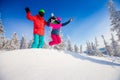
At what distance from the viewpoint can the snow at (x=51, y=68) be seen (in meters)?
3.21

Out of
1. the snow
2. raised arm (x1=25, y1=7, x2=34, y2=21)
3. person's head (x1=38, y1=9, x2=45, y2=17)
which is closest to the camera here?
the snow

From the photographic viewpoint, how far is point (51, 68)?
361cm

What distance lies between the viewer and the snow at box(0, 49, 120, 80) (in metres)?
3.21

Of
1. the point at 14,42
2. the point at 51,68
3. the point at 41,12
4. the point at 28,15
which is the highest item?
the point at 14,42

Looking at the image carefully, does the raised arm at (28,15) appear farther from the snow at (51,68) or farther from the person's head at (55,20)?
the snow at (51,68)

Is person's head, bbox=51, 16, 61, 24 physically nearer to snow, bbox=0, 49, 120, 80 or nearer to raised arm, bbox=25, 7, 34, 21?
raised arm, bbox=25, 7, 34, 21

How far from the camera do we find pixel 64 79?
313cm

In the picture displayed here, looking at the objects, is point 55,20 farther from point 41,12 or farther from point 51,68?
point 51,68

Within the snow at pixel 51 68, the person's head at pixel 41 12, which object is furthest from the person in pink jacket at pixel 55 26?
the snow at pixel 51 68

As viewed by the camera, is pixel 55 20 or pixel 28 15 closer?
pixel 28 15

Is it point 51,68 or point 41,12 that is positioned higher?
point 41,12

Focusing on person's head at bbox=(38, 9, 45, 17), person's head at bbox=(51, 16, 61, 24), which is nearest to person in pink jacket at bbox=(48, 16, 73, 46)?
person's head at bbox=(51, 16, 61, 24)

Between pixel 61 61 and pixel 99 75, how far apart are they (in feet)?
3.83

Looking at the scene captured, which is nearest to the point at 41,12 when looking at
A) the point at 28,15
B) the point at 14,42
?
the point at 28,15
